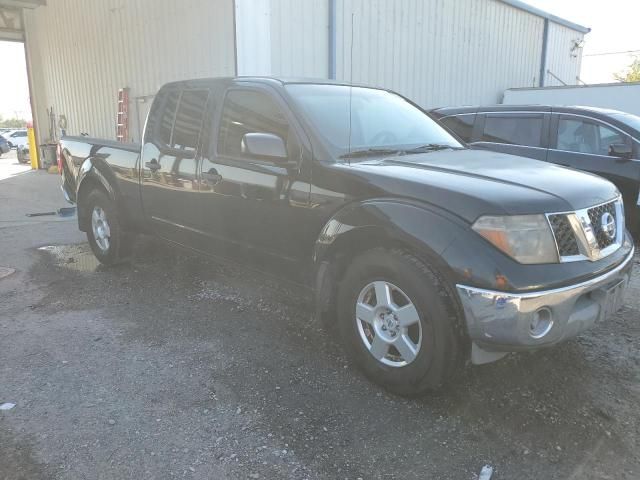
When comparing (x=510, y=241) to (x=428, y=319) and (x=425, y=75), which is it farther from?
(x=425, y=75)

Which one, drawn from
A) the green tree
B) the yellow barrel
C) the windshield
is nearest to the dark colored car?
the windshield

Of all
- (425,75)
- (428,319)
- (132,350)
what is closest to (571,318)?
(428,319)

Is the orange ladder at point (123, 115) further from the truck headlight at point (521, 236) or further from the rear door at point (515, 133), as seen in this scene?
the truck headlight at point (521, 236)

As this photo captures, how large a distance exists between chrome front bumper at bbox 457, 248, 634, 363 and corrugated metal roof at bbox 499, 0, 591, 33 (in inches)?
560

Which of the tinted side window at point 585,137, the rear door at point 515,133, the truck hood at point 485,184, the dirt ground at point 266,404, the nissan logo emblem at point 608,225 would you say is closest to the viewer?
the dirt ground at point 266,404

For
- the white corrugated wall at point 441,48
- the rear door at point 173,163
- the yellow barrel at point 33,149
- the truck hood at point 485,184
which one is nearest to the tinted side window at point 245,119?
the rear door at point 173,163

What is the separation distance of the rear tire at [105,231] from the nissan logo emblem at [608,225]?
428 cm

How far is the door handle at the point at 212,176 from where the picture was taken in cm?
382

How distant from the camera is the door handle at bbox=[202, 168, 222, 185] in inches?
150

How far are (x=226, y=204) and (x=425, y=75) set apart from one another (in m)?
10.00

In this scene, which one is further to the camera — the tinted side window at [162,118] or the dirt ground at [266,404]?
the tinted side window at [162,118]

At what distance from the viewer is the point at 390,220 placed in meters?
2.73

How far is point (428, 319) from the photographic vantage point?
2.60m

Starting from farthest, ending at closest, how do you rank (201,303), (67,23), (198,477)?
(67,23) < (201,303) < (198,477)
